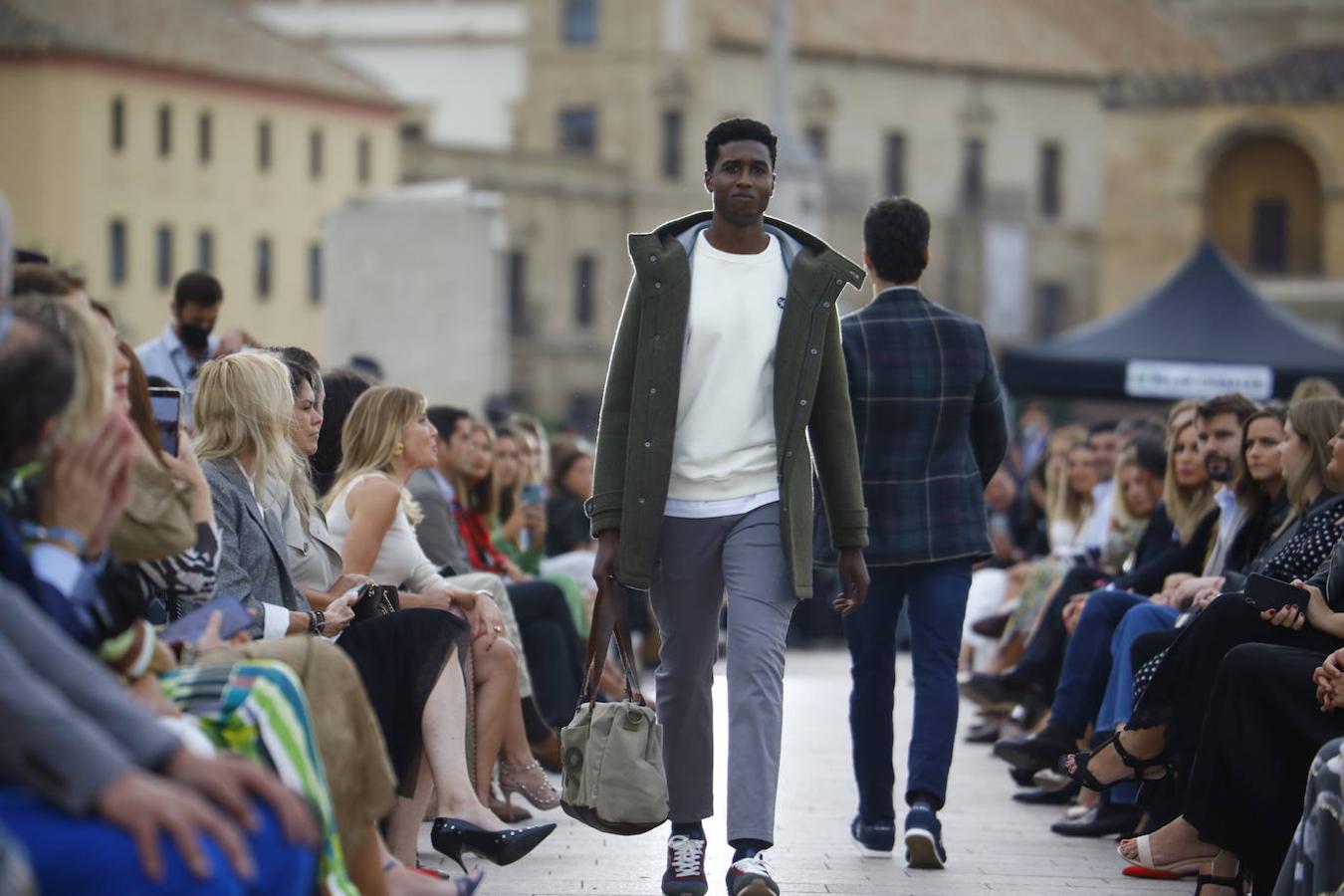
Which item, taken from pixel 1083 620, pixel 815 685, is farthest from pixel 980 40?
pixel 1083 620

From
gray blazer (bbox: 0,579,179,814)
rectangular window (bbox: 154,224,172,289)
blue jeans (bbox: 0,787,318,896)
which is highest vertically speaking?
gray blazer (bbox: 0,579,179,814)

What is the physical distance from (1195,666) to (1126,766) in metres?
0.48

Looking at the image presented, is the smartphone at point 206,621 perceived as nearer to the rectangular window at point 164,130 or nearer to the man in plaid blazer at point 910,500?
the man in plaid blazer at point 910,500

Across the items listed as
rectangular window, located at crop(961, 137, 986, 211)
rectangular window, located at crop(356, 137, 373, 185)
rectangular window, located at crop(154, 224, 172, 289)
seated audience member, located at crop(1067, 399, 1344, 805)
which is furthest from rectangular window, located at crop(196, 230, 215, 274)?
seated audience member, located at crop(1067, 399, 1344, 805)

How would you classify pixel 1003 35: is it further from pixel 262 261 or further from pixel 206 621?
pixel 206 621

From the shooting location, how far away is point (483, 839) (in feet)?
23.5

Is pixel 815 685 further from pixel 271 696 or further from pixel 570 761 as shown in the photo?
pixel 271 696

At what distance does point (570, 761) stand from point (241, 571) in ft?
3.44

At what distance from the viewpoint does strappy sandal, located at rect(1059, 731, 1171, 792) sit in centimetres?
793

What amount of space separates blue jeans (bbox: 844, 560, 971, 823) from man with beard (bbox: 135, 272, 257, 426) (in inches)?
161

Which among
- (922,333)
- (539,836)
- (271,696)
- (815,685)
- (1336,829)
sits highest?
(922,333)

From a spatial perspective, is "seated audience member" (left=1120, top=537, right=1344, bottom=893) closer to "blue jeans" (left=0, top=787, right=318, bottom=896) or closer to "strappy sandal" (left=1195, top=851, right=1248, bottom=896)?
"strappy sandal" (left=1195, top=851, right=1248, bottom=896)

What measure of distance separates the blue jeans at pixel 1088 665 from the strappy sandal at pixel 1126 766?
139 centimetres

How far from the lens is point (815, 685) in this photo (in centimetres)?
1557
